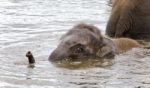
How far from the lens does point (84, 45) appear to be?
1057cm

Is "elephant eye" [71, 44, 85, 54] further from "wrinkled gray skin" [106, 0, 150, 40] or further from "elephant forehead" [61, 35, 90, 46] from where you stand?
"wrinkled gray skin" [106, 0, 150, 40]

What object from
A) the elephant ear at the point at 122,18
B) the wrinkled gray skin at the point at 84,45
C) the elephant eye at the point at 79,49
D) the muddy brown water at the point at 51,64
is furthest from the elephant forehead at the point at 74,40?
the elephant ear at the point at 122,18

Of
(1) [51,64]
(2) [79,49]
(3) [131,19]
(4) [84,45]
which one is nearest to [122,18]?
(3) [131,19]

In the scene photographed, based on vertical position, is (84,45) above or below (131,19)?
below

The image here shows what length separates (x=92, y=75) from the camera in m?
9.27

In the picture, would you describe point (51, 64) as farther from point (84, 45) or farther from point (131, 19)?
point (131, 19)

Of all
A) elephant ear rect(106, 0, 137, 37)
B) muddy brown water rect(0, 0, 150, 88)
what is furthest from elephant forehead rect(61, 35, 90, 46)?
elephant ear rect(106, 0, 137, 37)

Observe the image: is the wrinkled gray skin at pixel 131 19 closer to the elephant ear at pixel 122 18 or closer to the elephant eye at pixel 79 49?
the elephant ear at pixel 122 18

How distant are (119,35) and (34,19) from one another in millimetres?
4171

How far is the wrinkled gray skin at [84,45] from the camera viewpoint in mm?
10289

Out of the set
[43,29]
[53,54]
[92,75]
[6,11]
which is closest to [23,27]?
[43,29]

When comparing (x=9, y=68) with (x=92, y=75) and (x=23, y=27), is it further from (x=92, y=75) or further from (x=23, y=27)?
(x=23, y=27)

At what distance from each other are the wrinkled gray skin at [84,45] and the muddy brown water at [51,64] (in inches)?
6.5

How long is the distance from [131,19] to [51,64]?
3.61m
